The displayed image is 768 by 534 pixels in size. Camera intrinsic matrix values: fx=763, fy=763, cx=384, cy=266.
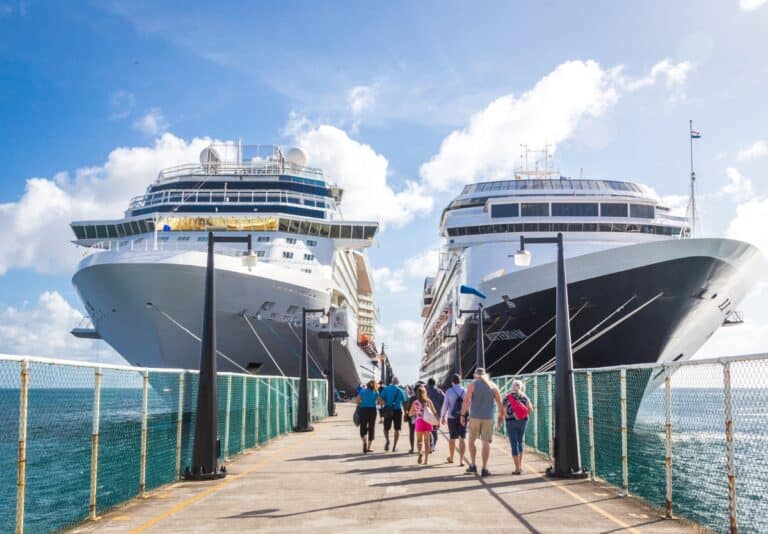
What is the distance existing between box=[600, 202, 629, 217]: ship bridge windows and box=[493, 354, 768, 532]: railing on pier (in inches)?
400

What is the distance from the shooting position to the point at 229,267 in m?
26.3

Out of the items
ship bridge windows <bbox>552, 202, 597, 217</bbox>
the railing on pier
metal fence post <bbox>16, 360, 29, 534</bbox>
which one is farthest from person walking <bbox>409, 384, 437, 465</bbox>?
ship bridge windows <bbox>552, 202, 597, 217</bbox>

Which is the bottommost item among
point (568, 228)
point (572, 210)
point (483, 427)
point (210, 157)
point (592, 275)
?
point (483, 427)

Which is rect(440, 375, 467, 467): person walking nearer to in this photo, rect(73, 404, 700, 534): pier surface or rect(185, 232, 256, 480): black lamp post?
rect(73, 404, 700, 534): pier surface

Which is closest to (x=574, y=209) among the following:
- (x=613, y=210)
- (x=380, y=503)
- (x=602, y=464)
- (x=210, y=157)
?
(x=613, y=210)

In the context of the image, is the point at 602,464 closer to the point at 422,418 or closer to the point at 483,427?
the point at 483,427

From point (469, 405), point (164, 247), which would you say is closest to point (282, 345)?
point (164, 247)

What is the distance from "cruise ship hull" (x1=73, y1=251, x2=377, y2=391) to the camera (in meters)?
25.2

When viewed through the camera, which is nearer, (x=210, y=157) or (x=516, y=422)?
(x=516, y=422)

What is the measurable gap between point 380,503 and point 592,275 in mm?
16789

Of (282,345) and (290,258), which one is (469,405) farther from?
(290,258)

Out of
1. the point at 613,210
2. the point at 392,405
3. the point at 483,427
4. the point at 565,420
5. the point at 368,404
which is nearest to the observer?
the point at 565,420

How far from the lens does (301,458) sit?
13.1 m

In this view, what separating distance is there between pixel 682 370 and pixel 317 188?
33.8 metres
